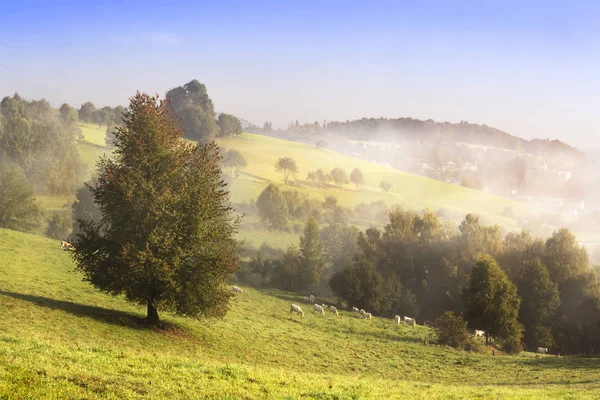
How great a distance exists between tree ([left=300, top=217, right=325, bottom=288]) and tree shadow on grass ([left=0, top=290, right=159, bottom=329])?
55054mm

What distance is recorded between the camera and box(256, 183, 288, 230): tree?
120m

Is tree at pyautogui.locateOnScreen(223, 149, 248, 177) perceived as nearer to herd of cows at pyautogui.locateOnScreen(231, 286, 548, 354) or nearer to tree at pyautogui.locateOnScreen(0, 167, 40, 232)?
tree at pyautogui.locateOnScreen(0, 167, 40, 232)

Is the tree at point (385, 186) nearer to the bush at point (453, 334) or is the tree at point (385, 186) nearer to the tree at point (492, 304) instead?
the tree at point (492, 304)

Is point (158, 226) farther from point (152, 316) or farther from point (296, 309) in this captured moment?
point (296, 309)

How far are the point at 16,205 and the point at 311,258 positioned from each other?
5311cm

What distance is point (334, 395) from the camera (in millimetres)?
17812

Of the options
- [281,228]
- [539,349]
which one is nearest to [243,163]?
[281,228]

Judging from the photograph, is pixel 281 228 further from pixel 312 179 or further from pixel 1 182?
pixel 1 182

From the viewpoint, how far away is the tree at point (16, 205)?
80375 millimetres

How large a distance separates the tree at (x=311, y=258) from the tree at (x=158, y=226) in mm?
55843

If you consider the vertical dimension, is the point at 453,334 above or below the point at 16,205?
below

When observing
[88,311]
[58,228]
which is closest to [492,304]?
[88,311]

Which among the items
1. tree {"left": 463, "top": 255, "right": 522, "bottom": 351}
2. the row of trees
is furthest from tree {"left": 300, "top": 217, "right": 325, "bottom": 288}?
tree {"left": 463, "top": 255, "right": 522, "bottom": 351}

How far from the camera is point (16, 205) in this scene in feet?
266
